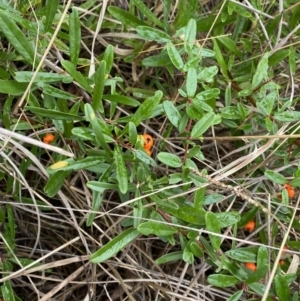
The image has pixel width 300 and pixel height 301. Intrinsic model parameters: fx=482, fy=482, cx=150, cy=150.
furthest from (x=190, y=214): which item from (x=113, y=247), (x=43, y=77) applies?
(x=43, y=77)

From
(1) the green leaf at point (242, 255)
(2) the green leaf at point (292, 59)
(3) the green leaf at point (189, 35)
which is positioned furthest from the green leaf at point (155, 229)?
(2) the green leaf at point (292, 59)

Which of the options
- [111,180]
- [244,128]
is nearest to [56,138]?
[111,180]

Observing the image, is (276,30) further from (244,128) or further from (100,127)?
(100,127)

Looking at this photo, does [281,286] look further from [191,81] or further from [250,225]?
[191,81]

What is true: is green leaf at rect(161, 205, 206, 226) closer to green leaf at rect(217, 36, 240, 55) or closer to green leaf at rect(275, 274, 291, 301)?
green leaf at rect(275, 274, 291, 301)

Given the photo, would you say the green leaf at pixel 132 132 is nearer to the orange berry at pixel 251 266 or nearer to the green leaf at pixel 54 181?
the green leaf at pixel 54 181

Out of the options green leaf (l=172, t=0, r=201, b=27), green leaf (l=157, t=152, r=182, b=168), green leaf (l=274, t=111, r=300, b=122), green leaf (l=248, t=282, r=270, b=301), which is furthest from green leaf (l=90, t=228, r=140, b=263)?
green leaf (l=172, t=0, r=201, b=27)
